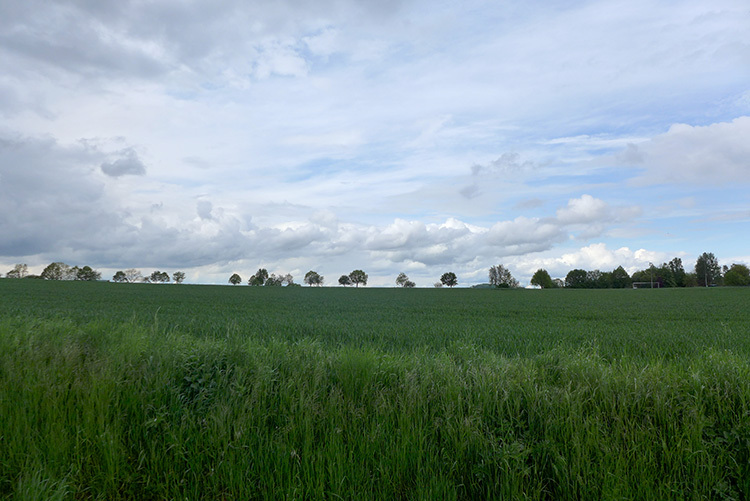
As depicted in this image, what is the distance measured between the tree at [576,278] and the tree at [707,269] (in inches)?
2036

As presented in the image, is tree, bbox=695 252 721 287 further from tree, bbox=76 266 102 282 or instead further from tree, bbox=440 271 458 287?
tree, bbox=76 266 102 282

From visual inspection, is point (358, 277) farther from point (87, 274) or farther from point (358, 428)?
point (358, 428)

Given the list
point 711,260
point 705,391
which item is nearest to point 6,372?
point 705,391

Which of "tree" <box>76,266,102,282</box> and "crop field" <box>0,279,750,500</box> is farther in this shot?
"tree" <box>76,266,102,282</box>

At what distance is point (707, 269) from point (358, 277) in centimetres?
14749

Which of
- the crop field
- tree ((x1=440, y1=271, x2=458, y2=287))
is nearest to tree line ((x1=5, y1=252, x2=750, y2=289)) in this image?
tree ((x1=440, y1=271, x2=458, y2=287))

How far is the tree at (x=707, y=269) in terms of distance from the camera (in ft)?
536

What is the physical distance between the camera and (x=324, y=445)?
4516mm

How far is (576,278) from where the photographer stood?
151 m

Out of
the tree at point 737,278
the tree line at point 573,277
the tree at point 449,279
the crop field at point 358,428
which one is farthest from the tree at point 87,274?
the tree at point 737,278

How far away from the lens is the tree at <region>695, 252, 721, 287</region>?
163250 mm

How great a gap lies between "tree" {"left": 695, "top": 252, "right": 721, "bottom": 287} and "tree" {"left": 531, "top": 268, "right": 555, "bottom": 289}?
59.3m

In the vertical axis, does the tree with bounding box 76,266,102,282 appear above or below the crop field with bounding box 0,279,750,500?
above

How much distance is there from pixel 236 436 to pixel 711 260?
220867 millimetres
